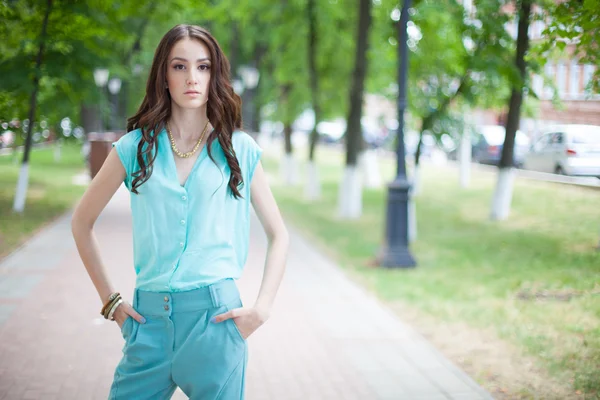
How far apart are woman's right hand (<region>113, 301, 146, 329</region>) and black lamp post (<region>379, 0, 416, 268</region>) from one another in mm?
7900

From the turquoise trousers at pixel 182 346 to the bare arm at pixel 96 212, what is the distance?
143mm

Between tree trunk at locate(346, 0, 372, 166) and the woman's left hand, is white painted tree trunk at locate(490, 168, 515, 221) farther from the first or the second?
the woman's left hand

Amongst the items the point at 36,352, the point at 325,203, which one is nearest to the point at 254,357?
the point at 36,352

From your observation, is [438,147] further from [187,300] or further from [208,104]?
[187,300]

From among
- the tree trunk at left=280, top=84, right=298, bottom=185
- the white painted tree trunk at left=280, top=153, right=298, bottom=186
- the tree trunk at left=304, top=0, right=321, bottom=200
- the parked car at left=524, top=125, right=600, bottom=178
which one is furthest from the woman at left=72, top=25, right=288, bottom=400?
the white painted tree trunk at left=280, top=153, right=298, bottom=186

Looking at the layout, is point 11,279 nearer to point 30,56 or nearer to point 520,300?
point 520,300

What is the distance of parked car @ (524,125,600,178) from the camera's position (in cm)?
735

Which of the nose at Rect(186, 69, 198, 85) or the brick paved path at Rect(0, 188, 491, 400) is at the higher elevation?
the nose at Rect(186, 69, 198, 85)

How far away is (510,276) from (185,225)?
789 centimetres

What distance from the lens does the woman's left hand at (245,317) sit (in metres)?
2.51

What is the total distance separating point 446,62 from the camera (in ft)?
51.6

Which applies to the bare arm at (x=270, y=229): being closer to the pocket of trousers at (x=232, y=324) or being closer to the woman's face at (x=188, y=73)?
the pocket of trousers at (x=232, y=324)

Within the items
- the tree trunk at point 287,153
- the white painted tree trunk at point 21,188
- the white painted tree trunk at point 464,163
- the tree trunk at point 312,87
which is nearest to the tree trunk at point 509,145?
the tree trunk at point 312,87

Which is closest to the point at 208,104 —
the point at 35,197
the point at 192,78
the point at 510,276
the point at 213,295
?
the point at 192,78
